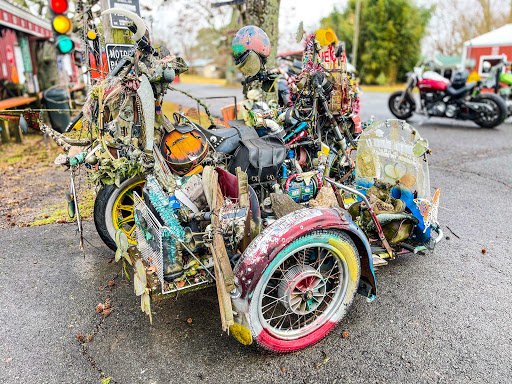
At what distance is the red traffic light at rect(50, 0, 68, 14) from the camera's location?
20.6ft

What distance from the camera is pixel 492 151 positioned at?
8.14 m

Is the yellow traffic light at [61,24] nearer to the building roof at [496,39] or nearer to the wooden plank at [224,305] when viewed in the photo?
the wooden plank at [224,305]

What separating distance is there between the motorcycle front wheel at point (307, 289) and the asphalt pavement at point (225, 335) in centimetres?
13

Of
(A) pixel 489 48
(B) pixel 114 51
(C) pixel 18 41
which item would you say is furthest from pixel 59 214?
(A) pixel 489 48

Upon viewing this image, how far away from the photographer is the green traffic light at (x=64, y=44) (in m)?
7.10

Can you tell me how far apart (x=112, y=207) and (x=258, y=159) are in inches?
57.1

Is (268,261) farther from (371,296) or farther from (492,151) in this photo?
(492,151)

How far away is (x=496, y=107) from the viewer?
33.3 ft

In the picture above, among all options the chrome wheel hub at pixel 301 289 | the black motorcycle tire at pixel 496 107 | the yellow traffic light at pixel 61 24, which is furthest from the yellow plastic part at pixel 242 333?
the black motorcycle tire at pixel 496 107

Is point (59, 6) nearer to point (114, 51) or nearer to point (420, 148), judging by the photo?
point (114, 51)

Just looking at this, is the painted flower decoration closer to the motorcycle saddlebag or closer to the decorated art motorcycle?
the decorated art motorcycle

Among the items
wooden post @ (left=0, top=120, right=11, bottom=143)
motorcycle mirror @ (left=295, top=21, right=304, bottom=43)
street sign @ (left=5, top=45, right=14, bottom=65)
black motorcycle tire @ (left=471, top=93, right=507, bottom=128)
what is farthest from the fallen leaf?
street sign @ (left=5, top=45, right=14, bottom=65)

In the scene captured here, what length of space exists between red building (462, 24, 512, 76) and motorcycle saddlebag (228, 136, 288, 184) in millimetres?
18621

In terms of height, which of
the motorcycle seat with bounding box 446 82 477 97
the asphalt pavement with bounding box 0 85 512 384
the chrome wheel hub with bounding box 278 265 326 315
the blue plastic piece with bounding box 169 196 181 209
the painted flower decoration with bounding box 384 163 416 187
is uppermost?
the motorcycle seat with bounding box 446 82 477 97
